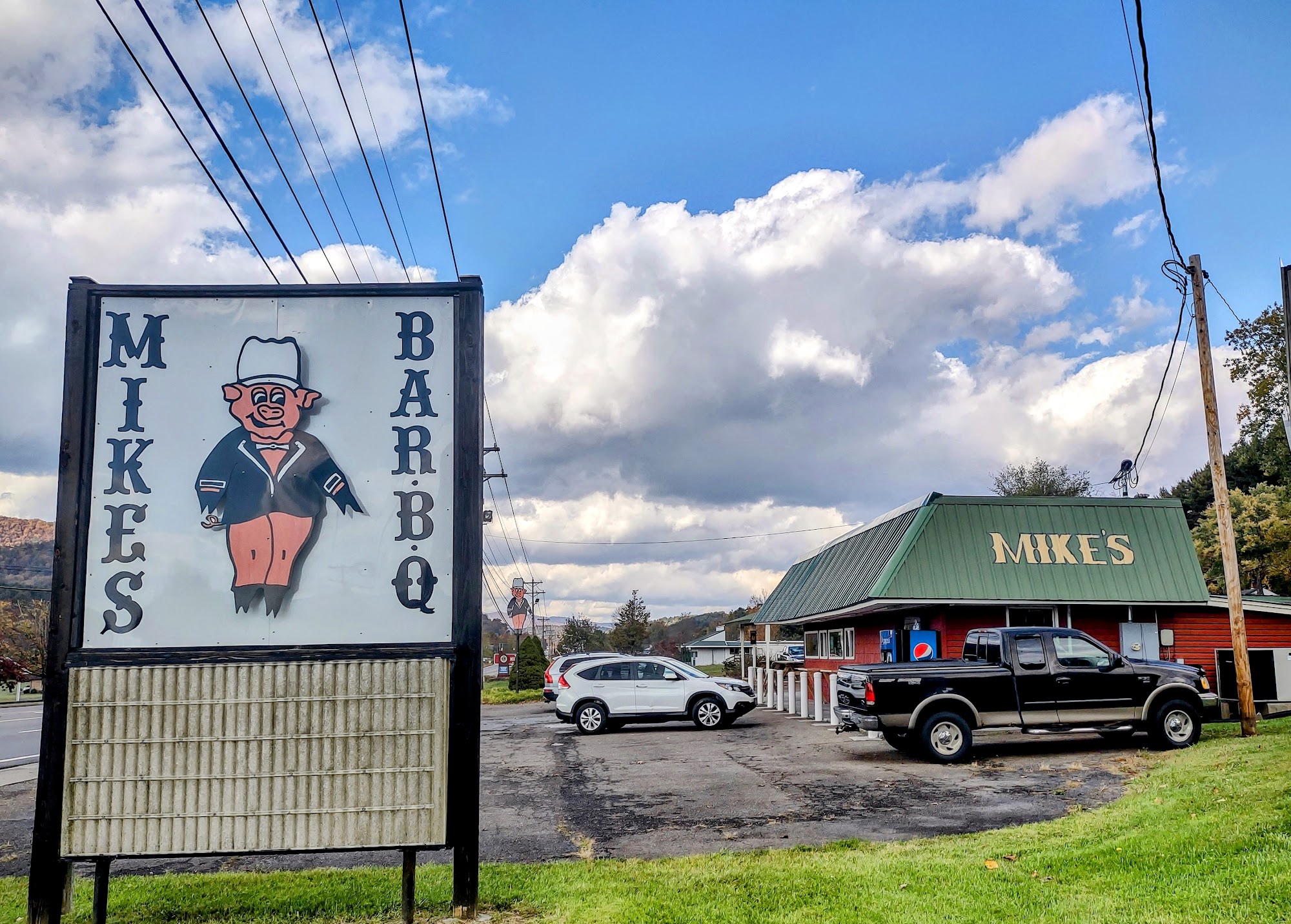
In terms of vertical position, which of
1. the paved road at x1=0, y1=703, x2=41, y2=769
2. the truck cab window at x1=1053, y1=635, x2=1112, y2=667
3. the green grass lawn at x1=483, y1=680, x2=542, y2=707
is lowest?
the green grass lawn at x1=483, y1=680, x2=542, y2=707

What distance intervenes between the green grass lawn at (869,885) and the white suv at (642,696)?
43.1 ft

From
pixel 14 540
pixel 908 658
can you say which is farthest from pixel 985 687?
pixel 14 540

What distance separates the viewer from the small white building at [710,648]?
8975cm

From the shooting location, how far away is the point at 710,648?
91.9 m

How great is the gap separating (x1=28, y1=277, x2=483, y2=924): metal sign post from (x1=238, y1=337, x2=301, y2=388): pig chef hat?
1 cm

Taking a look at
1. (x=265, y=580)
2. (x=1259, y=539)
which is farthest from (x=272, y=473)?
(x=1259, y=539)

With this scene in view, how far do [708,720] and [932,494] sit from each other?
7.57m

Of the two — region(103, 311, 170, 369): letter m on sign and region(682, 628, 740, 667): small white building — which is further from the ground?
region(103, 311, 170, 369): letter m on sign

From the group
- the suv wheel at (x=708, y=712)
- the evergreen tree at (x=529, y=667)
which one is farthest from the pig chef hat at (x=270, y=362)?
the evergreen tree at (x=529, y=667)

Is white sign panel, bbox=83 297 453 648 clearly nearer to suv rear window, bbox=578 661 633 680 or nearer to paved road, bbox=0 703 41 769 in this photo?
paved road, bbox=0 703 41 769

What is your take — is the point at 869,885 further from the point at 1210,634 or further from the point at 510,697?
the point at 510,697

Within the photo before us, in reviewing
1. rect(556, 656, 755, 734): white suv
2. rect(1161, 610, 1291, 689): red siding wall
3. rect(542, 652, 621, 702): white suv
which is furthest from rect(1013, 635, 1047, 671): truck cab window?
rect(1161, 610, 1291, 689): red siding wall

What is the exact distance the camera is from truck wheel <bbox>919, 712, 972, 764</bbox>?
14531 mm

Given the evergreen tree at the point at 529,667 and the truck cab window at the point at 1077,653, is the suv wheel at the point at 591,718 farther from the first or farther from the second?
the evergreen tree at the point at 529,667
